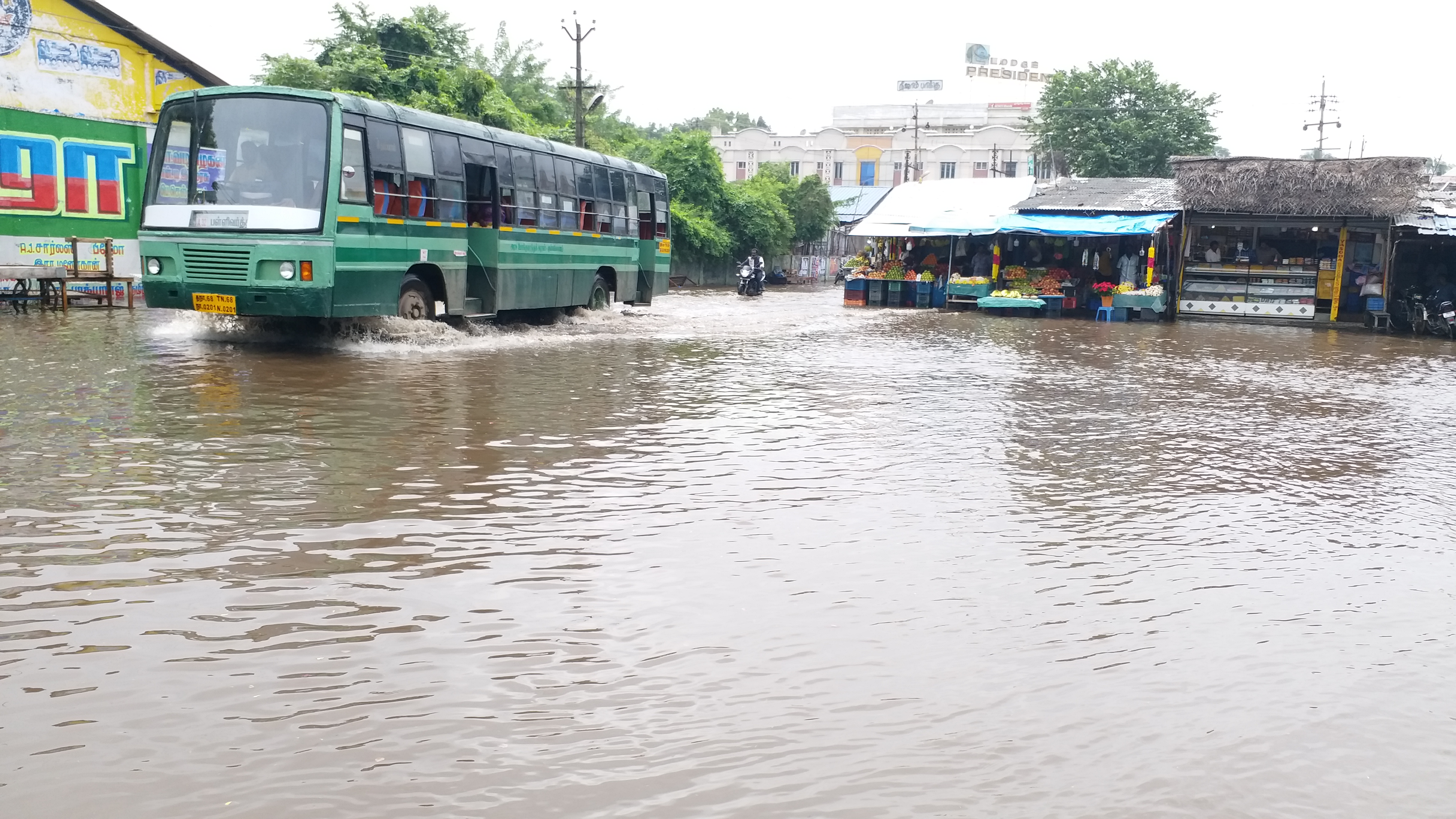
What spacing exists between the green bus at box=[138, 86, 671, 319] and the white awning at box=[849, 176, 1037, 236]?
16.5 meters

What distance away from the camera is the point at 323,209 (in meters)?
12.9

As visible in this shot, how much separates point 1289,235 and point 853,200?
3562cm

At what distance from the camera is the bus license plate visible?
1300 centimetres

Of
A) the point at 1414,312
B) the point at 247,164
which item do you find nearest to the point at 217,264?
the point at 247,164

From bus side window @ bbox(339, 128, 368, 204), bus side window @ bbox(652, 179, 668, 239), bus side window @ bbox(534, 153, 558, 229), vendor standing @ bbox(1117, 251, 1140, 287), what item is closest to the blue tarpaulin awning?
vendor standing @ bbox(1117, 251, 1140, 287)

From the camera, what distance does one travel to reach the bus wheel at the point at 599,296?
2089cm

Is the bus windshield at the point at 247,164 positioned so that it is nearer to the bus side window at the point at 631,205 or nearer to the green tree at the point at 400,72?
the bus side window at the point at 631,205

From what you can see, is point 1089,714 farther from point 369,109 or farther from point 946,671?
Result: point 369,109

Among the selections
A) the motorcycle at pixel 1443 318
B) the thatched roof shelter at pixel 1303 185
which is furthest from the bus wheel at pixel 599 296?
the motorcycle at pixel 1443 318

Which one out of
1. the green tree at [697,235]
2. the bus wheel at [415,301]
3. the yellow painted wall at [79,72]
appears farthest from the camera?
the green tree at [697,235]

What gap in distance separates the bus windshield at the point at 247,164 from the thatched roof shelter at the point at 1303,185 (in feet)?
72.7

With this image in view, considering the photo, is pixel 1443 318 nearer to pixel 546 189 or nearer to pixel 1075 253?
pixel 1075 253

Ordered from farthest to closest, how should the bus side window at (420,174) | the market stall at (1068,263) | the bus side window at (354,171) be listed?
the market stall at (1068,263), the bus side window at (420,174), the bus side window at (354,171)

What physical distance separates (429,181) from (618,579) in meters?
10.9
